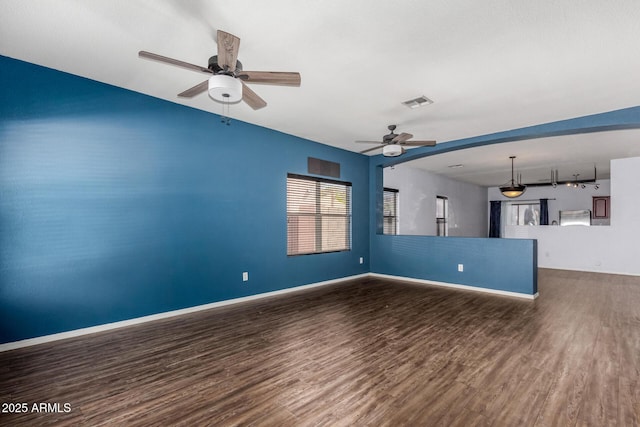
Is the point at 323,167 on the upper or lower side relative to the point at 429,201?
upper

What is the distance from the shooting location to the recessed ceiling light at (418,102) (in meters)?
3.68

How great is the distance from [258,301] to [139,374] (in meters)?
2.23

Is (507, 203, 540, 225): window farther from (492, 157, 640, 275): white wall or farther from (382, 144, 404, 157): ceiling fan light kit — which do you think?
(382, 144, 404, 157): ceiling fan light kit

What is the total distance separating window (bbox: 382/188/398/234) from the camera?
752 cm

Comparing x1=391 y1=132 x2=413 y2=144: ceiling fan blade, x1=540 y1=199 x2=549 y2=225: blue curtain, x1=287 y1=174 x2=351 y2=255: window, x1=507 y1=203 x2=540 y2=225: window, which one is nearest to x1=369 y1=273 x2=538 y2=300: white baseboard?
x1=287 y1=174 x2=351 y2=255: window

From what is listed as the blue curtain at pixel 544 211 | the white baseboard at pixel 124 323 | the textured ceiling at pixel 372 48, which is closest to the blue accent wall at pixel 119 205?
the white baseboard at pixel 124 323

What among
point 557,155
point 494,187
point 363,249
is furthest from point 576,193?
point 363,249

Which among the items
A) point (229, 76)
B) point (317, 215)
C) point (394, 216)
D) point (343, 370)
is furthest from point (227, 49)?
point (394, 216)

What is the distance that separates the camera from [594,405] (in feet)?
6.54

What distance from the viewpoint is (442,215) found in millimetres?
9781

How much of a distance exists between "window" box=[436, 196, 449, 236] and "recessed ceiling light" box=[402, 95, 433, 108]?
20.2 ft

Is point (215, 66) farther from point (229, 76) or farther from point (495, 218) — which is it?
point (495, 218)

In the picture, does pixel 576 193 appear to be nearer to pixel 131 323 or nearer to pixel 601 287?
pixel 601 287

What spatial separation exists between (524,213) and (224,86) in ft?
42.7
